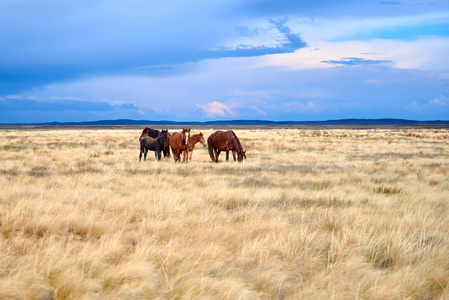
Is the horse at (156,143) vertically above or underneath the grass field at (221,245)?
above

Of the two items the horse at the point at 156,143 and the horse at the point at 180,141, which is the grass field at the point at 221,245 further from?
the horse at the point at 156,143

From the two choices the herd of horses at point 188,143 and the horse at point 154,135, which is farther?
the horse at point 154,135

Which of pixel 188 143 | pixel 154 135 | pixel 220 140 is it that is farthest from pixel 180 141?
pixel 154 135

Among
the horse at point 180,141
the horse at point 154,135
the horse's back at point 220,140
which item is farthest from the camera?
the horse at point 154,135

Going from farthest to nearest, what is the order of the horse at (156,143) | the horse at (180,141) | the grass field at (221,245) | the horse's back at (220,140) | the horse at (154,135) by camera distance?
the horse at (154,135) < the horse at (156,143) < the horse's back at (220,140) < the horse at (180,141) < the grass field at (221,245)

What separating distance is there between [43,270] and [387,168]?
15411 mm

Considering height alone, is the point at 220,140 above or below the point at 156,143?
above

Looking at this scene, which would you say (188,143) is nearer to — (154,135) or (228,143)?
(228,143)

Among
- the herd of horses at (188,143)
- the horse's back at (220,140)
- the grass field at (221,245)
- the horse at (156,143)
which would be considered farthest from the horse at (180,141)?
the grass field at (221,245)

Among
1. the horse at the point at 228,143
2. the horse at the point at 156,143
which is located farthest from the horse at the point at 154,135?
the horse at the point at 228,143

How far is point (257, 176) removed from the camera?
13.5 m

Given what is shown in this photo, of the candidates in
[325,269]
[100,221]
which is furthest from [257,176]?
[325,269]

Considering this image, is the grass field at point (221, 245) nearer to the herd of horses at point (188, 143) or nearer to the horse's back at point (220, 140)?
the herd of horses at point (188, 143)

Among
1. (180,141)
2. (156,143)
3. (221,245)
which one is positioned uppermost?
(180,141)
